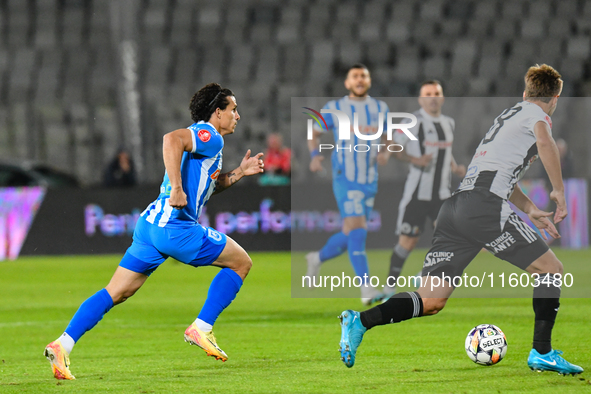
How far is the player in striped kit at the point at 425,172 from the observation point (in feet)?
30.6

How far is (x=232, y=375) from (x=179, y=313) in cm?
351

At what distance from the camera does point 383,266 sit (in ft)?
43.8

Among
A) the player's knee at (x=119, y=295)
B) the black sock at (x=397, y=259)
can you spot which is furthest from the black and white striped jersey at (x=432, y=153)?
the player's knee at (x=119, y=295)

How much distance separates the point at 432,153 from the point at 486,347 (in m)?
3.92

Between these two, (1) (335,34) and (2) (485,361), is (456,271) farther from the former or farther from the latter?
(1) (335,34)

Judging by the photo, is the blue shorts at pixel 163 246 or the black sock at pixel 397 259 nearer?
the blue shorts at pixel 163 246

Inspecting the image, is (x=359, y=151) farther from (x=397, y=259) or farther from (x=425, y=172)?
(x=397, y=259)

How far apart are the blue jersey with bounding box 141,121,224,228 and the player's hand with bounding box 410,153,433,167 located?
4.02 meters

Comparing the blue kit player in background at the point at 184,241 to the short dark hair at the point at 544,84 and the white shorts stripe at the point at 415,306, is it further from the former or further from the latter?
the short dark hair at the point at 544,84

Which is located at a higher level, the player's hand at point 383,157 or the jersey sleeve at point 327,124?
the jersey sleeve at point 327,124

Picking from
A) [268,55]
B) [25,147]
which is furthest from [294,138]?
[25,147]

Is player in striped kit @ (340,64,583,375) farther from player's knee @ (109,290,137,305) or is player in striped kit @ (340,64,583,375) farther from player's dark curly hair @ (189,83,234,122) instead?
player's dark curly hair @ (189,83,234,122)

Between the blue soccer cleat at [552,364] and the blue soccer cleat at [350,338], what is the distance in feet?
3.36

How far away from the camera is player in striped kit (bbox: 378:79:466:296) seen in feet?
30.6
